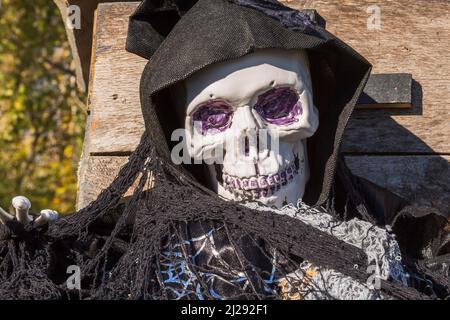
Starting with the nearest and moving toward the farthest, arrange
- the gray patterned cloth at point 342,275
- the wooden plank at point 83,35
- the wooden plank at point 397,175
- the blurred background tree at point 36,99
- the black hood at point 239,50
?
the gray patterned cloth at point 342,275 → the black hood at point 239,50 → the wooden plank at point 397,175 → the wooden plank at point 83,35 → the blurred background tree at point 36,99

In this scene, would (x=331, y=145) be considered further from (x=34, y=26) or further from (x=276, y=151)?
(x=34, y=26)

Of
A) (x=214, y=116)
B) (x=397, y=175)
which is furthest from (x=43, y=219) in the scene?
(x=397, y=175)

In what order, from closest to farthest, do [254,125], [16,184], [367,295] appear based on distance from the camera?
[367,295] → [254,125] → [16,184]

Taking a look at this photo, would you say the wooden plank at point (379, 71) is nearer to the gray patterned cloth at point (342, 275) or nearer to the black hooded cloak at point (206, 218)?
the black hooded cloak at point (206, 218)

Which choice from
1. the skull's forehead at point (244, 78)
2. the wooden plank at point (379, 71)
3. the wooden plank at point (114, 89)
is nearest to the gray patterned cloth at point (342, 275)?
the skull's forehead at point (244, 78)

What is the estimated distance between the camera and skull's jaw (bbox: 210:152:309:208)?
3.01 metres

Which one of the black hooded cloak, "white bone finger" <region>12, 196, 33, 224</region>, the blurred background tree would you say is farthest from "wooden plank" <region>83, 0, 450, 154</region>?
the blurred background tree

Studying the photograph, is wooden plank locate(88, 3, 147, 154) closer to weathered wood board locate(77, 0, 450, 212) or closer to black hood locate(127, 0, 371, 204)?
weathered wood board locate(77, 0, 450, 212)

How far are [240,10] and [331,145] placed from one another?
0.44m

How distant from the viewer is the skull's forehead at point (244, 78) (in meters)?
3.00

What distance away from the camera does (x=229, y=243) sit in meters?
2.88

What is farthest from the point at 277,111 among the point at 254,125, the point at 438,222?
the point at 438,222

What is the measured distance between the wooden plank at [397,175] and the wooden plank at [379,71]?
0.10 ft

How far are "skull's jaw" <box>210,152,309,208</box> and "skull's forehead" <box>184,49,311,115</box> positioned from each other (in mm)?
193
